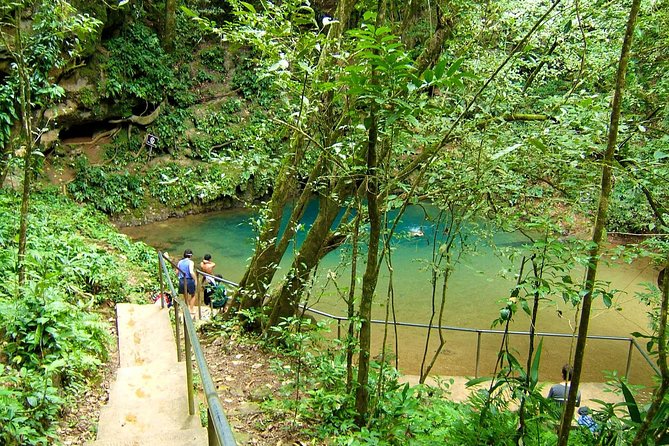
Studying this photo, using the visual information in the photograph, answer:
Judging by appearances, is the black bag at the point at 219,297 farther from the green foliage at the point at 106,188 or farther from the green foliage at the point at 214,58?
the green foliage at the point at 214,58

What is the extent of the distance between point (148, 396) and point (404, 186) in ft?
7.99

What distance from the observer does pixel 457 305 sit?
9.52 meters

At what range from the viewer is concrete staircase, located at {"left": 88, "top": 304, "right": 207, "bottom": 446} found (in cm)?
263

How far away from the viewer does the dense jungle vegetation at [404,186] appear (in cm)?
232

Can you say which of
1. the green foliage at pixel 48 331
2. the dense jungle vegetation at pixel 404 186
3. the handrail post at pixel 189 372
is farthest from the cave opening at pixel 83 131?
the handrail post at pixel 189 372

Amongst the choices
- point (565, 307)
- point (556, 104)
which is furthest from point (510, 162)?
point (565, 307)

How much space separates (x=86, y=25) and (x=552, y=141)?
454 cm

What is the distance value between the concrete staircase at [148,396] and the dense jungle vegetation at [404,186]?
1.02 ft

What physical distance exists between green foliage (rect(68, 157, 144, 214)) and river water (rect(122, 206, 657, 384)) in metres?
0.87

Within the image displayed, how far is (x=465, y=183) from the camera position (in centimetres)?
307

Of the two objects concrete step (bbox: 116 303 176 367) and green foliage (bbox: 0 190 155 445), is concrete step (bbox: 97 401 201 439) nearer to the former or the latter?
green foliage (bbox: 0 190 155 445)

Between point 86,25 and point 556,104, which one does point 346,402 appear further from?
point 86,25

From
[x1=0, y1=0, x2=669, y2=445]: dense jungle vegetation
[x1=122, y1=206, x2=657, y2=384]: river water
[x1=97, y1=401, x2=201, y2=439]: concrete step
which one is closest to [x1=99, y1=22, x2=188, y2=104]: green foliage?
[x1=122, y1=206, x2=657, y2=384]: river water

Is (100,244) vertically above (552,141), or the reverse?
(552,141)
